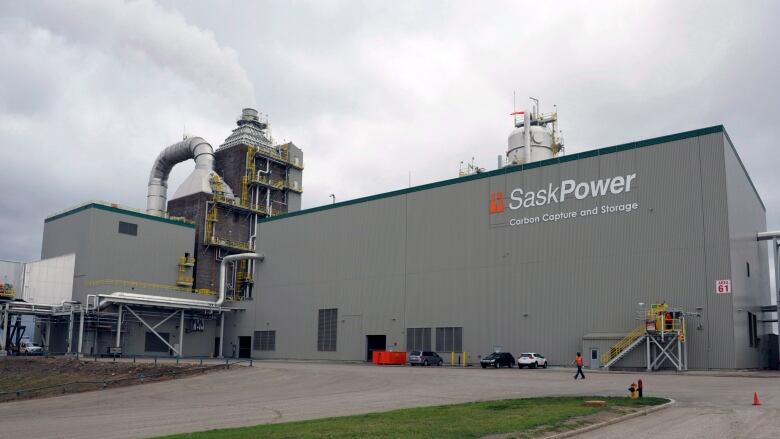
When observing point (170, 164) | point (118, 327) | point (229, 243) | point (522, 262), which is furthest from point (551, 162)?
point (170, 164)

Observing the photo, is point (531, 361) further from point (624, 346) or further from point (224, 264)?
point (224, 264)

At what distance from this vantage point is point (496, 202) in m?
56.4

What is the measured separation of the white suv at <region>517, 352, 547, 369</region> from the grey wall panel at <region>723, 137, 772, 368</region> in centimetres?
1241

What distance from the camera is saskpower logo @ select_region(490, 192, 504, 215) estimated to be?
56.1m

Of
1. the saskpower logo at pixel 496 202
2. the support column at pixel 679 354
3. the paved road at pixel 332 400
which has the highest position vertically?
the saskpower logo at pixel 496 202

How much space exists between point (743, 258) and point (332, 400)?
117 ft

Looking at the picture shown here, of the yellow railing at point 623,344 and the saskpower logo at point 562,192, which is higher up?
the saskpower logo at point 562,192

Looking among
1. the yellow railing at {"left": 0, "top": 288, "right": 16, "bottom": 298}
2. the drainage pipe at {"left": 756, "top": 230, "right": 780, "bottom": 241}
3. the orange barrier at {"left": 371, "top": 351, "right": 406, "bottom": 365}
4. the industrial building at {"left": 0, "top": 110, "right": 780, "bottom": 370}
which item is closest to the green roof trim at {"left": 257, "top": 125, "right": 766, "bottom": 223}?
the industrial building at {"left": 0, "top": 110, "right": 780, "bottom": 370}

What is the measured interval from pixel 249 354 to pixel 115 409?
154 feet

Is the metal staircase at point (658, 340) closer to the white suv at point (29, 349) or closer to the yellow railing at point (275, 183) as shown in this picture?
the white suv at point (29, 349)

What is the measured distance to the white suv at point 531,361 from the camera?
48.2 m

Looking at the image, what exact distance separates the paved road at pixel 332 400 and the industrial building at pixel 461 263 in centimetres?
1056

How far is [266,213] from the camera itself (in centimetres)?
8700

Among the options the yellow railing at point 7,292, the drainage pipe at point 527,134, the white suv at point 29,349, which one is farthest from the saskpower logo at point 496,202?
the white suv at point 29,349
